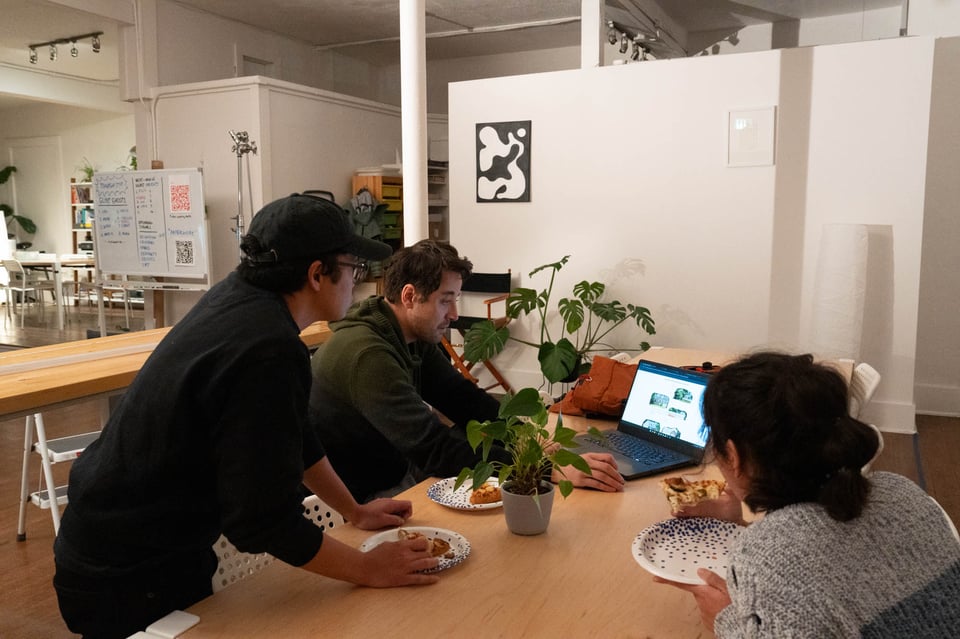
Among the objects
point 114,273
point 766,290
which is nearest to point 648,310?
point 766,290

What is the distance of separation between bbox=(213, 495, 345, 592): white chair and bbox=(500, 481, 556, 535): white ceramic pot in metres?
0.42

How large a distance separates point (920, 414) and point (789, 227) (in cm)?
170

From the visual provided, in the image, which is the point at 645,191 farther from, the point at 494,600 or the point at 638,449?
the point at 494,600

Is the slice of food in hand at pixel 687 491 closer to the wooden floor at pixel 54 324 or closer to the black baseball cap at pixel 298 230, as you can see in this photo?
the black baseball cap at pixel 298 230

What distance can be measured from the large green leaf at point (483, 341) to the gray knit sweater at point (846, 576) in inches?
167

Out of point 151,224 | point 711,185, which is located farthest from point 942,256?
point 151,224

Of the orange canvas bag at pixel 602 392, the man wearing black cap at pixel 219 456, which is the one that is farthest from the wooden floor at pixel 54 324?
the man wearing black cap at pixel 219 456

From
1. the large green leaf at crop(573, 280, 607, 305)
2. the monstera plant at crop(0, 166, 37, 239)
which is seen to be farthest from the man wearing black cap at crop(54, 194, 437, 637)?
the monstera plant at crop(0, 166, 37, 239)

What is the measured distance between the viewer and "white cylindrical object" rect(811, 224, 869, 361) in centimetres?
479

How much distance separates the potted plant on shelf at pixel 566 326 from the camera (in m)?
5.17

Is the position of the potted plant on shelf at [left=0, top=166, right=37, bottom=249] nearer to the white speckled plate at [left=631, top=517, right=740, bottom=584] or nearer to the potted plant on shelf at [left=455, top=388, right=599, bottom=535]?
the potted plant on shelf at [left=455, top=388, right=599, bottom=535]

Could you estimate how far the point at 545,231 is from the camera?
587 cm

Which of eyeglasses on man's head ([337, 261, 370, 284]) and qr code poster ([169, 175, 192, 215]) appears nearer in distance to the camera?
eyeglasses on man's head ([337, 261, 370, 284])

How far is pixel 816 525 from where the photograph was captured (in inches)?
40.5
